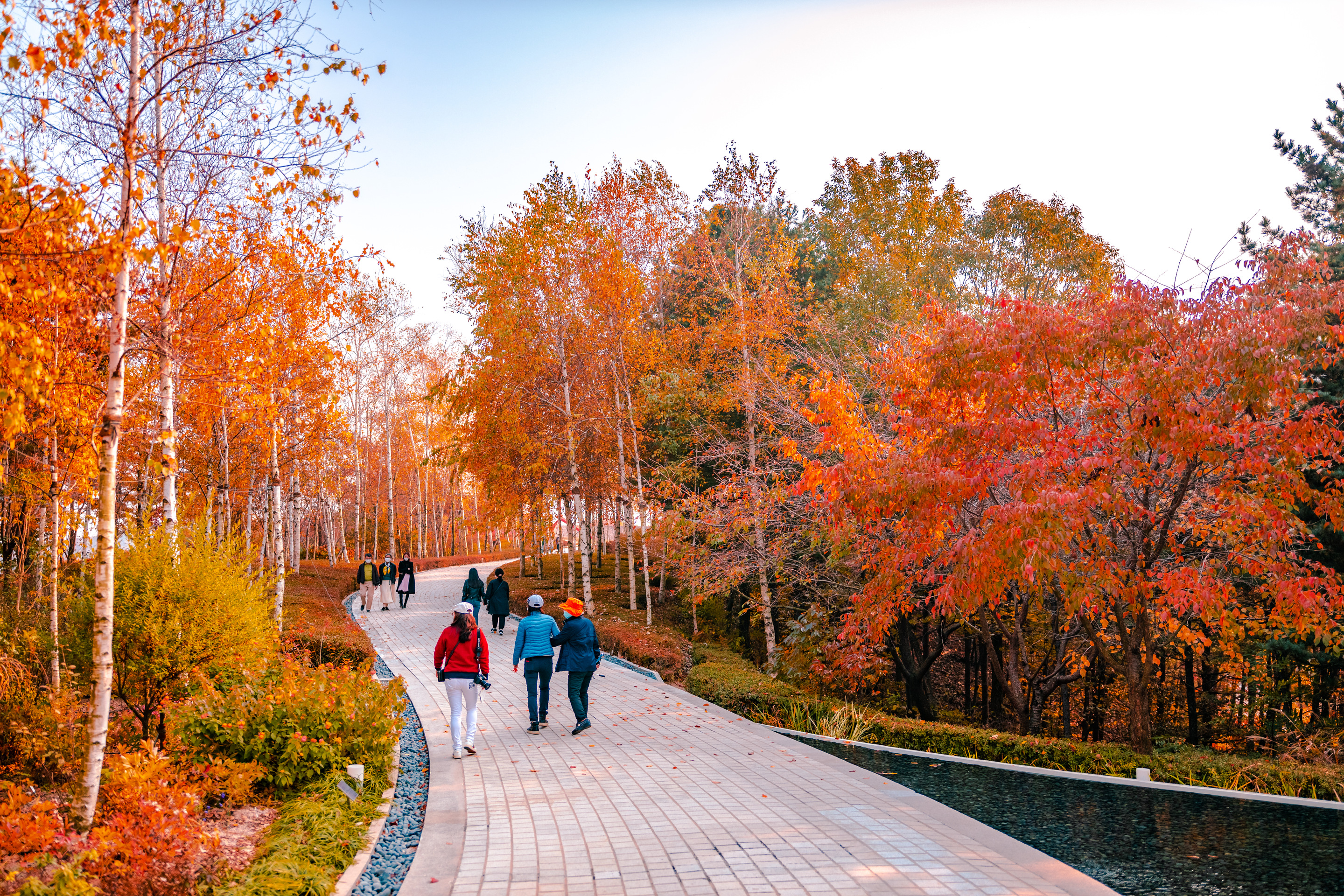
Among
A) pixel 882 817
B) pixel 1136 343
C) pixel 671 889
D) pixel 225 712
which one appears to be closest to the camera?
pixel 671 889

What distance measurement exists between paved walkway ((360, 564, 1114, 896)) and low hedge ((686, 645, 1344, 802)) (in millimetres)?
1375

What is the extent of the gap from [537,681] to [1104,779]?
646 centimetres

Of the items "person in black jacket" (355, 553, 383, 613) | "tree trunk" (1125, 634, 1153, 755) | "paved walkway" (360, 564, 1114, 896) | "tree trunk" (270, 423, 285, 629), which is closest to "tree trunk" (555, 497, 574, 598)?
"person in black jacket" (355, 553, 383, 613)

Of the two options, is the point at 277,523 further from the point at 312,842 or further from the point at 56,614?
the point at 312,842

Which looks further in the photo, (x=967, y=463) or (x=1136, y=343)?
(x=967, y=463)

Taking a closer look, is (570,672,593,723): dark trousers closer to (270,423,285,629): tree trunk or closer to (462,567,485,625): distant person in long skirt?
(270,423,285,629): tree trunk

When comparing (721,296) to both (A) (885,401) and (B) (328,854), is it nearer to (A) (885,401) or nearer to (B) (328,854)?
(A) (885,401)

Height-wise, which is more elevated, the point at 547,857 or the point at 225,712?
the point at 225,712

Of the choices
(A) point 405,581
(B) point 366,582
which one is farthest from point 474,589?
(A) point 405,581

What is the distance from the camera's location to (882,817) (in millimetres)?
6738

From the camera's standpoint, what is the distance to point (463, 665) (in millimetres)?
8938

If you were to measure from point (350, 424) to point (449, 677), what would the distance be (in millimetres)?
31103

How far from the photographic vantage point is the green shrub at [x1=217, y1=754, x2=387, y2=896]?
4.84 m

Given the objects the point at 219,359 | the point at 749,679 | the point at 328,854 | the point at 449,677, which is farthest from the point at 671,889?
the point at 219,359
